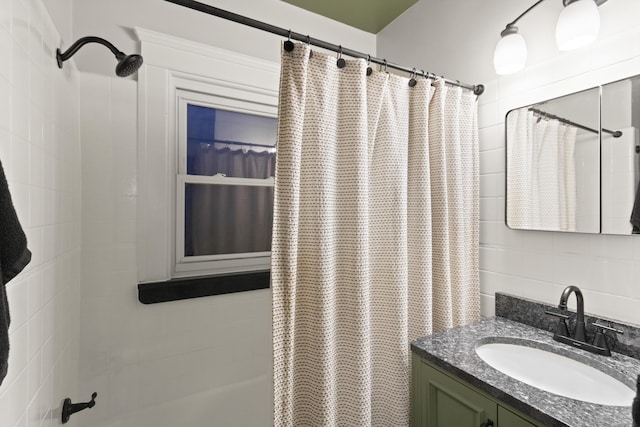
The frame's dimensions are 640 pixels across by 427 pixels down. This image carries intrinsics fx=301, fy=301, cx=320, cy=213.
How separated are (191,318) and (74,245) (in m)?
0.64

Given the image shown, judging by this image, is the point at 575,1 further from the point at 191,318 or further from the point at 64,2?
the point at 191,318

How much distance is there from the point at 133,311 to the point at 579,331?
1879 millimetres

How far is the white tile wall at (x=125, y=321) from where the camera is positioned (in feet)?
4.55

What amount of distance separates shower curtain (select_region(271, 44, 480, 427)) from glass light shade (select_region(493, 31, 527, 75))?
10.0 inches

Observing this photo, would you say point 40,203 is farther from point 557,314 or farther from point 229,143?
point 557,314

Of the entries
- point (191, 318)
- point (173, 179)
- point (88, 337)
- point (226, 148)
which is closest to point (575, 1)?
point (226, 148)

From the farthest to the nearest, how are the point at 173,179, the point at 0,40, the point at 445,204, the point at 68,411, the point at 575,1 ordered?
the point at 173,179 → the point at 445,204 → the point at 68,411 → the point at 575,1 → the point at 0,40

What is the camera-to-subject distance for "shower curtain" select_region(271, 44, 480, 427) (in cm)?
99

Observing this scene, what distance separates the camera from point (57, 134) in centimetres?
110

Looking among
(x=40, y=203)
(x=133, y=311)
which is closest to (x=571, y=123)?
(x=40, y=203)

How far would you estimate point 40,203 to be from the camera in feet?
3.09

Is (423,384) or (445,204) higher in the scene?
(445,204)

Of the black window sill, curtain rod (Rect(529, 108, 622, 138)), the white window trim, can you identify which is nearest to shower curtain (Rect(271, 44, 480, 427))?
curtain rod (Rect(529, 108, 622, 138))

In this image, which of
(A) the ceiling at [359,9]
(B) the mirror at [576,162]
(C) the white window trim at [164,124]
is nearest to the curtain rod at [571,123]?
(B) the mirror at [576,162]
